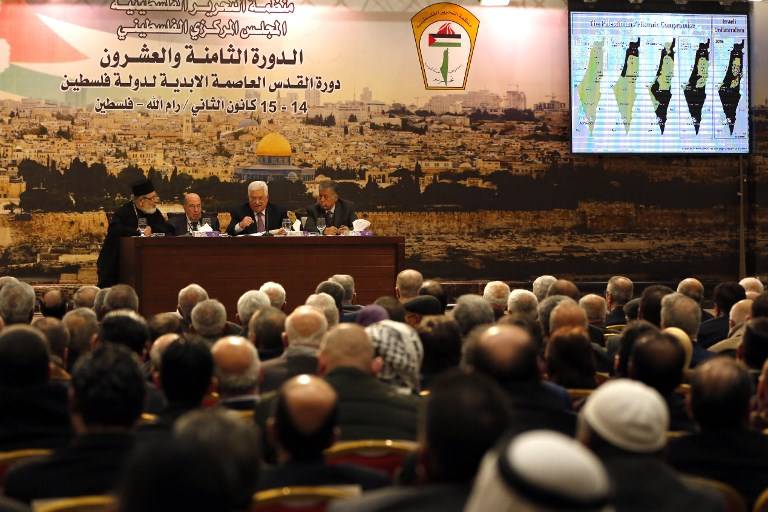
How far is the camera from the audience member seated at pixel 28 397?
331 centimetres

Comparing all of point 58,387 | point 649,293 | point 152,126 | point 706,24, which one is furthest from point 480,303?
point 706,24

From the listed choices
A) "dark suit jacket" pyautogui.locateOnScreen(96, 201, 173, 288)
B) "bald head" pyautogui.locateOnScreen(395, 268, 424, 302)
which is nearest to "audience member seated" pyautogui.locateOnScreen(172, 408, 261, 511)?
"bald head" pyautogui.locateOnScreen(395, 268, 424, 302)

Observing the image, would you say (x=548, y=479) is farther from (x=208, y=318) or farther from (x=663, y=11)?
(x=663, y=11)

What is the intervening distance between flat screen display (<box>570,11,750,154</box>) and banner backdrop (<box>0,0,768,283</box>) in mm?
288

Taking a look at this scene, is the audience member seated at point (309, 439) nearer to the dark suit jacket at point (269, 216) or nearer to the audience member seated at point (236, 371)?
the audience member seated at point (236, 371)

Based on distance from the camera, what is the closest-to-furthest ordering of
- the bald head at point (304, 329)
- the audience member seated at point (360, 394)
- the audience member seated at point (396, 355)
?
the audience member seated at point (360, 394)
the audience member seated at point (396, 355)
the bald head at point (304, 329)

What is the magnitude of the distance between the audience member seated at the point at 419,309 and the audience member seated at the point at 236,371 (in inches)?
89.6

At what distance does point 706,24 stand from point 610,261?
260 cm

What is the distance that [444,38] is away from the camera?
37.0 feet

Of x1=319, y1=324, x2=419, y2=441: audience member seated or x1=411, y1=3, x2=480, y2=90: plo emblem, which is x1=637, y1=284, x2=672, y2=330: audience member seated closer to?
x1=319, y1=324, x2=419, y2=441: audience member seated

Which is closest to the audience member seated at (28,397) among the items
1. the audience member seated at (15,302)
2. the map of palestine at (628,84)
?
the audience member seated at (15,302)

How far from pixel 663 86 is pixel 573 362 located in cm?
776

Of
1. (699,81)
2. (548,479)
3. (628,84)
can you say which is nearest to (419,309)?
(548,479)

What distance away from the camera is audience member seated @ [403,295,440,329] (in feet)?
19.8
